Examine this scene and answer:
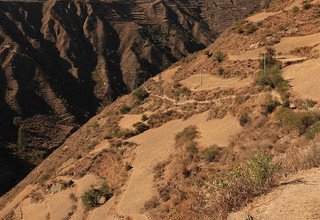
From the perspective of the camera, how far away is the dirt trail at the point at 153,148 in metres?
25.6

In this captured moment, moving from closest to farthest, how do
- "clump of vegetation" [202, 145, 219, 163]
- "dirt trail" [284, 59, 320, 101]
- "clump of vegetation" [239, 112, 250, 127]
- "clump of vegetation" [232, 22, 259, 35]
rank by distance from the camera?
"clump of vegetation" [202, 145, 219, 163] < "dirt trail" [284, 59, 320, 101] < "clump of vegetation" [239, 112, 250, 127] < "clump of vegetation" [232, 22, 259, 35]

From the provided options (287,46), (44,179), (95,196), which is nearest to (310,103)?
(287,46)

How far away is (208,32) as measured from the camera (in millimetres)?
160125

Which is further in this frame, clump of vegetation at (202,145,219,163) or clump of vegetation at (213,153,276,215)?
clump of vegetation at (202,145,219,163)

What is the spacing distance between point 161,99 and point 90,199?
51.5 ft

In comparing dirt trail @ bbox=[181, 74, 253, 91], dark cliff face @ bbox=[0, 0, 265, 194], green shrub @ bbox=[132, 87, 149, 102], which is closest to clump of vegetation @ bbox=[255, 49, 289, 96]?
dirt trail @ bbox=[181, 74, 253, 91]

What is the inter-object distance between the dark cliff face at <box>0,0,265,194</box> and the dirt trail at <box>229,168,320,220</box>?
7385 centimetres

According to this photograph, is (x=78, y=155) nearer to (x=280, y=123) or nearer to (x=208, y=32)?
(x=280, y=123)

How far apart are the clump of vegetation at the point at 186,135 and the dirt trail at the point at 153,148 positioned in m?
0.48

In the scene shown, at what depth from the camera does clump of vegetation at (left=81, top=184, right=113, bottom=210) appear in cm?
2943

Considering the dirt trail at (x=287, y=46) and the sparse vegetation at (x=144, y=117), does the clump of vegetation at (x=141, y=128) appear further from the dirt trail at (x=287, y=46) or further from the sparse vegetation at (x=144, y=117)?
the dirt trail at (x=287, y=46)

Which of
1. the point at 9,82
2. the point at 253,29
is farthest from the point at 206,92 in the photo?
the point at 9,82

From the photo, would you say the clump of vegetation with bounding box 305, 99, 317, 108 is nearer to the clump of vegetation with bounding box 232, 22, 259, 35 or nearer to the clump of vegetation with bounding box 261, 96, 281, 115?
the clump of vegetation with bounding box 261, 96, 281, 115

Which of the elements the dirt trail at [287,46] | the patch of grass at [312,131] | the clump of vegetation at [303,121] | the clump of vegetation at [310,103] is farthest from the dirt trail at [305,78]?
the patch of grass at [312,131]
